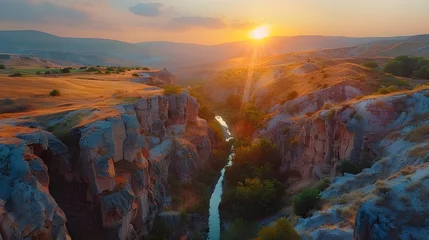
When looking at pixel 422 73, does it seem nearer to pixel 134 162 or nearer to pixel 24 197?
pixel 134 162

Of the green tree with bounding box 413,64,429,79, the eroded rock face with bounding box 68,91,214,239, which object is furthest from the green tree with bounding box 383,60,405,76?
the eroded rock face with bounding box 68,91,214,239

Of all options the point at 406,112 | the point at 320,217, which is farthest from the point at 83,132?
the point at 406,112

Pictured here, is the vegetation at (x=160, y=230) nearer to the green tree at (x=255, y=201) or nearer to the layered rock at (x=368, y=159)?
the green tree at (x=255, y=201)

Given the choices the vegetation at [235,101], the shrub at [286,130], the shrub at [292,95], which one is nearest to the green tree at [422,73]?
the shrub at [292,95]

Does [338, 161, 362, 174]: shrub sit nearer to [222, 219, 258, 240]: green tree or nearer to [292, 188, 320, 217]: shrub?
[292, 188, 320, 217]: shrub

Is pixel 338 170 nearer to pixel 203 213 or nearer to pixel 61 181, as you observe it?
pixel 203 213

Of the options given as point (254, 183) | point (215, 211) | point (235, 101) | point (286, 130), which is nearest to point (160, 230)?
point (215, 211)
